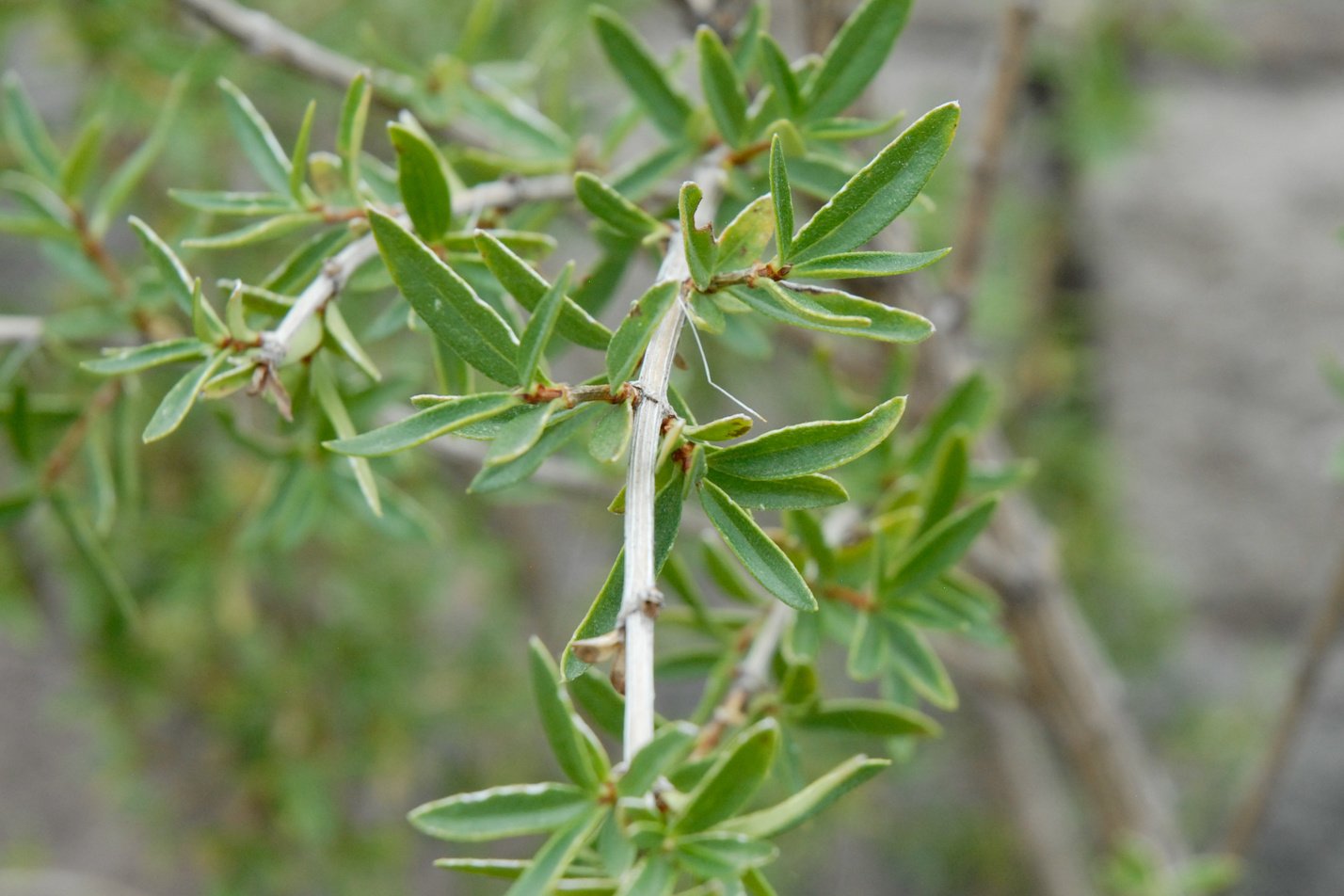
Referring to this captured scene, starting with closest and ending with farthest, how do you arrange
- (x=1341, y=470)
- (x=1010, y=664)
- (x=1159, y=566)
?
1. (x=1341, y=470)
2. (x=1010, y=664)
3. (x=1159, y=566)

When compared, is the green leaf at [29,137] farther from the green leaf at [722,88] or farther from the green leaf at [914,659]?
the green leaf at [914,659]

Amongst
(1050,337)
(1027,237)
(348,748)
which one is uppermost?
(1027,237)

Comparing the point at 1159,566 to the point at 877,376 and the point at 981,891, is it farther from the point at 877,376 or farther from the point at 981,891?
the point at 877,376

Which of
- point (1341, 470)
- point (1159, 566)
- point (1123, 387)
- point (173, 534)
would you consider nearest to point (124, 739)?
A: point (173, 534)

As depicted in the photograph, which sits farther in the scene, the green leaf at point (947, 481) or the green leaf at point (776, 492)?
the green leaf at point (947, 481)

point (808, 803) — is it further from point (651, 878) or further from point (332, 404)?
point (332, 404)

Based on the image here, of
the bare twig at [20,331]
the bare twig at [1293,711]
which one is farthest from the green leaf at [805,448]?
the bare twig at [1293,711]

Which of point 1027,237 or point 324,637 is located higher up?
point 1027,237
